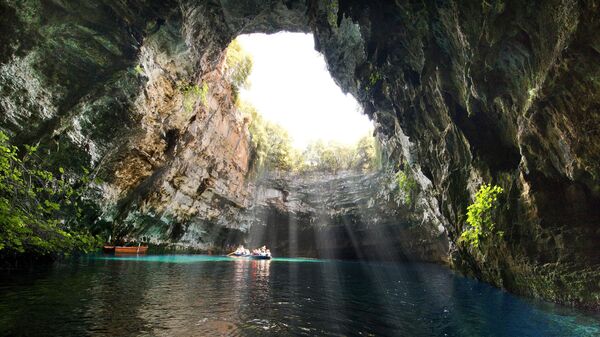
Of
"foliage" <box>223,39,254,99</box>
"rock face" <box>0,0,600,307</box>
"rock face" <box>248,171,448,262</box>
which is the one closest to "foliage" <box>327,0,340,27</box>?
"rock face" <box>0,0,600,307</box>

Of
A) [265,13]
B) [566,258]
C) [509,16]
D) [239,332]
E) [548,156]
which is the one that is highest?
[265,13]

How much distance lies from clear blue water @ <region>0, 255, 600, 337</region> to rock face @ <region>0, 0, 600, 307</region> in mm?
Result: 2703

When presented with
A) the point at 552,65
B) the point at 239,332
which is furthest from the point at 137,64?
the point at 552,65

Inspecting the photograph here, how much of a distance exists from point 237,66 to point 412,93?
1695cm

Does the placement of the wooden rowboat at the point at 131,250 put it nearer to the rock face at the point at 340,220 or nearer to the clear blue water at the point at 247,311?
the rock face at the point at 340,220

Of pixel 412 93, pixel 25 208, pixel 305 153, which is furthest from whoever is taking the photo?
pixel 305 153

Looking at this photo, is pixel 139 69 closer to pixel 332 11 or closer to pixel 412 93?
pixel 332 11

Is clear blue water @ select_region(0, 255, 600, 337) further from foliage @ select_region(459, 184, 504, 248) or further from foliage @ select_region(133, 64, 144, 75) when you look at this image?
foliage @ select_region(133, 64, 144, 75)

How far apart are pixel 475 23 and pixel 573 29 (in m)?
2.82

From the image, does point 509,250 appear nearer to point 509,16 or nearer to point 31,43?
point 509,16

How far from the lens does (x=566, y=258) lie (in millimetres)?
9000

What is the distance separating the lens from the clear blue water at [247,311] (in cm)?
562

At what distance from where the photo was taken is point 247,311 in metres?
7.20

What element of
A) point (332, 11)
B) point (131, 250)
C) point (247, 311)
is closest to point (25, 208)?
point (247, 311)
